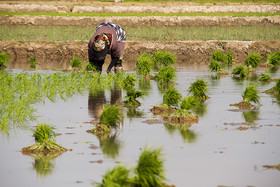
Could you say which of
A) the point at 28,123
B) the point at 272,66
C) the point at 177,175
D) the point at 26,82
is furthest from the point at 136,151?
the point at 272,66

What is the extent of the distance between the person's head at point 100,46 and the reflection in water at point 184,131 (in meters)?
4.17

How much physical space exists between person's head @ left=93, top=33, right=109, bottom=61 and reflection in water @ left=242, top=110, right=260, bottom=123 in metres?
3.97

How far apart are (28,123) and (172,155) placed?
9.80ft

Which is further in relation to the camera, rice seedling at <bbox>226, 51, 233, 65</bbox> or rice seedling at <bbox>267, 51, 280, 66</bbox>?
rice seedling at <bbox>226, 51, 233, 65</bbox>

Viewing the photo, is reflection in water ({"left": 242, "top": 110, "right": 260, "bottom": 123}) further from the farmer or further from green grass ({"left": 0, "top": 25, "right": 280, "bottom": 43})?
green grass ({"left": 0, "top": 25, "right": 280, "bottom": 43})

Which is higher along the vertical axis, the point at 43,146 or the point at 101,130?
the point at 101,130

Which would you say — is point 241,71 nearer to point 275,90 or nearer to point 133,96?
point 275,90

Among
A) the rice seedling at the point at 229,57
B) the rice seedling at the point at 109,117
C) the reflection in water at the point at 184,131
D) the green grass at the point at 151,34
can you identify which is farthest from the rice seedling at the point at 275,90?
the green grass at the point at 151,34

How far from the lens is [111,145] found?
8328 mm

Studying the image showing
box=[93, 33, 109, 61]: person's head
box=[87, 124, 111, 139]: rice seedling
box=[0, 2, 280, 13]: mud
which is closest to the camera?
box=[87, 124, 111, 139]: rice seedling

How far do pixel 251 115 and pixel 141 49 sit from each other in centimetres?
1224

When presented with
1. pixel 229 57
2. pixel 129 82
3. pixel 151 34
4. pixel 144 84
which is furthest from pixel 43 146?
pixel 151 34

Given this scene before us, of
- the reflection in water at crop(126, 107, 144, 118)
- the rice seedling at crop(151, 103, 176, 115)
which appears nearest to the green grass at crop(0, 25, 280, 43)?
the reflection in water at crop(126, 107, 144, 118)

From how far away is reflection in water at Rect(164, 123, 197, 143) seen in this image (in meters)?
8.74
